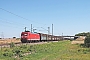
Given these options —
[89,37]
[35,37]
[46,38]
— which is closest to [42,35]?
[46,38]

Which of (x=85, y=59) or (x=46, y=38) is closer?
(x=85, y=59)

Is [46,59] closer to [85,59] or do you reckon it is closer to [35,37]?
[85,59]

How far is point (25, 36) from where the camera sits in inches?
2397

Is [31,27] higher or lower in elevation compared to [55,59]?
higher

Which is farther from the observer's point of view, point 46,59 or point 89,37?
point 89,37

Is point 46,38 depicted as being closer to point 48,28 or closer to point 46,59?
point 48,28

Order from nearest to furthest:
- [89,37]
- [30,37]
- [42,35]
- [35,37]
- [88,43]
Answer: [88,43], [89,37], [30,37], [35,37], [42,35]

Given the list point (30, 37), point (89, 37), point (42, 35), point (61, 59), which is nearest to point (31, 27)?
point (42, 35)

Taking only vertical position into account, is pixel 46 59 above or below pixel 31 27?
below

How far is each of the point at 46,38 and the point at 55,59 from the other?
60565mm

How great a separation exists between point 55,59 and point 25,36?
38.1 metres

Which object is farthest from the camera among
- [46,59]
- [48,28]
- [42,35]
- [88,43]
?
[48,28]

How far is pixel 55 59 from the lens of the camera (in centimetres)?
2344

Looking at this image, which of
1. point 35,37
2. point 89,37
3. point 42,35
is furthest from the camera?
point 42,35
